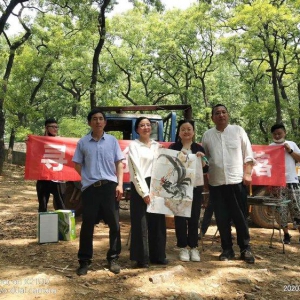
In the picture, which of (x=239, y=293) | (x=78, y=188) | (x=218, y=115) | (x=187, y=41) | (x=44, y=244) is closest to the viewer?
(x=239, y=293)

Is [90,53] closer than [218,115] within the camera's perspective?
No

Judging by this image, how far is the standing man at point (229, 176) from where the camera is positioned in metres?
4.34

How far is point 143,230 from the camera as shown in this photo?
3.98 m

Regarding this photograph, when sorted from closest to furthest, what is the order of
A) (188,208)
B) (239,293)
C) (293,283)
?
(239,293) → (293,283) → (188,208)

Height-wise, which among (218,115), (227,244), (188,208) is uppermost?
(218,115)

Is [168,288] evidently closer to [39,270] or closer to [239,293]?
[239,293]

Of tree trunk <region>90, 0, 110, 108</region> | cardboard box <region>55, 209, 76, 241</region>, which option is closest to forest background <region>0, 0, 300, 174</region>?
tree trunk <region>90, 0, 110, 108</region>

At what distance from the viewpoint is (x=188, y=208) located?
410 cm

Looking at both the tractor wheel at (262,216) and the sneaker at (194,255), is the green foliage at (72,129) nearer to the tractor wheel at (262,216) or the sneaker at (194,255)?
the tractor wheel at (262,216)

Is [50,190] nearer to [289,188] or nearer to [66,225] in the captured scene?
[66,225]

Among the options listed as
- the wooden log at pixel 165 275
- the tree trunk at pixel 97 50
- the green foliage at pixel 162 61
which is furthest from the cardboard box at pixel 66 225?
the green foliage at pixel 162 61

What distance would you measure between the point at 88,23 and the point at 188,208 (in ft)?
40.0

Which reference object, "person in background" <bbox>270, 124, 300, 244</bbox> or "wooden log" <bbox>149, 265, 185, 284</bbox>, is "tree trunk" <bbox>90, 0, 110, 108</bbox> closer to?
"person in background" <bbox>270, 124, 300, 244</bbox>

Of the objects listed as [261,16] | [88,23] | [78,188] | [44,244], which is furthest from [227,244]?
[261,16]
